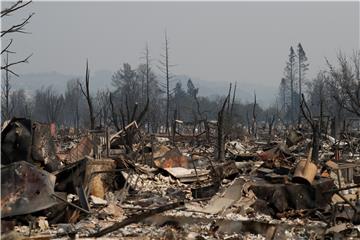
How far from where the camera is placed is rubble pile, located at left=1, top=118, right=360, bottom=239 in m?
7.47

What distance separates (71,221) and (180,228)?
6.39ft

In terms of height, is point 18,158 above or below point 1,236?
above

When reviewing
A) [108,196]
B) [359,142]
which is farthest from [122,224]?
[359,142]

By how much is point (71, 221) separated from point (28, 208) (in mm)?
850

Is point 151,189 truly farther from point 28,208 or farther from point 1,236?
point 1,236

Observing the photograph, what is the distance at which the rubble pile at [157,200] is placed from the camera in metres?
7.47

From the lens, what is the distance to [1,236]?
6754mm

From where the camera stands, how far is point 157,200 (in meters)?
9.98

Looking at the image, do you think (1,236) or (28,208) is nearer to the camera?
(1,236)

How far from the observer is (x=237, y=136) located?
3008 cm

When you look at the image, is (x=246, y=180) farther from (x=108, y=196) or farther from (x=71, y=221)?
(x=71, y=221)

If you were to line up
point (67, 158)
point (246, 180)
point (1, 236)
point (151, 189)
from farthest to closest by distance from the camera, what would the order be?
point (67, 158) < point (151, 189) < point (246, 180) < point (1, 236)

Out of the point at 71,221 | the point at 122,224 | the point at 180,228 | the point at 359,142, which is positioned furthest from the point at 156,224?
the point at 359,142

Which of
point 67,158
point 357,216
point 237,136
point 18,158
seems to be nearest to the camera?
point 357,216
